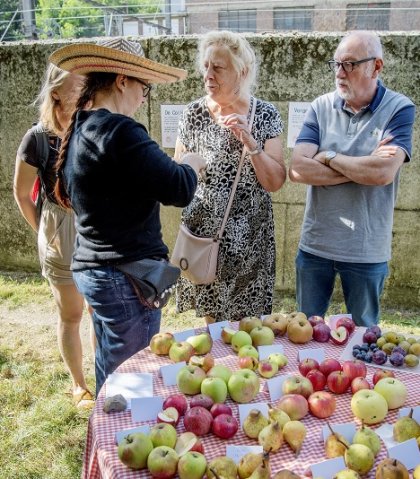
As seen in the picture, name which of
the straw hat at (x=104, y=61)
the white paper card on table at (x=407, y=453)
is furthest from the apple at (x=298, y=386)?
the straw hat at (x=104, y=61)

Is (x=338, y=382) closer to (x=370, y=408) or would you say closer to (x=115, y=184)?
(x=370, y=408)

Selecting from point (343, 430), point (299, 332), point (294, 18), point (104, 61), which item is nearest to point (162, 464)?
point (343, 430)

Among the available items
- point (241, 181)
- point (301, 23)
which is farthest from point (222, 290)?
point (301, 23)

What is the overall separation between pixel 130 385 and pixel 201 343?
0.32m

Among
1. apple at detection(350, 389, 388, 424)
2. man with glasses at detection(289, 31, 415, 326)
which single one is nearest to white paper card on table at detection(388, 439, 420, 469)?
apple at detection(350, 389, 388, 424)

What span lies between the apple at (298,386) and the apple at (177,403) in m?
0.32

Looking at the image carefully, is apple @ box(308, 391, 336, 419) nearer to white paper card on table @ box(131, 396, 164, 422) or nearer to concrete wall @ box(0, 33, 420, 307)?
white paper card on table @ box(131, 396, 164, 422)

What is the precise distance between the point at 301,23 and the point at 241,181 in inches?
1085

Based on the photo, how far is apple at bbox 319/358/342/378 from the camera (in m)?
1.68

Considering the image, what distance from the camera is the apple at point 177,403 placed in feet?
4.89

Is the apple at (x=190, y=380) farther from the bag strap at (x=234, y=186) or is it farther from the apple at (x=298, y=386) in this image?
the bag strap at (x=234, y=186)

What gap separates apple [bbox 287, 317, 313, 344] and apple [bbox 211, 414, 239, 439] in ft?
1.96

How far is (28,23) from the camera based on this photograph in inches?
232

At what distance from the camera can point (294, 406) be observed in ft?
4.86
